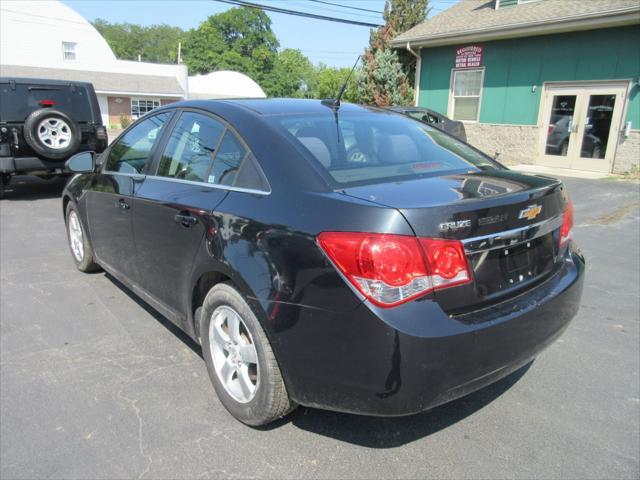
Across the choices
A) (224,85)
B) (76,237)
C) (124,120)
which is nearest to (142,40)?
(224,85)

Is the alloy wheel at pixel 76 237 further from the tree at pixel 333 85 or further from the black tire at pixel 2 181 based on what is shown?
the black tire at pixel 2 181

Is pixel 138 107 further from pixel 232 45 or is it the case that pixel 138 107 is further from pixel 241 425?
pixel 232 45

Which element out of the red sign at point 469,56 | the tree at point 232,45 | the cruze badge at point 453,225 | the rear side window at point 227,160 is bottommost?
the cruze badge at point 453,225

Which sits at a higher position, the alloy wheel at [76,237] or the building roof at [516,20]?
the building roof at [516,20]

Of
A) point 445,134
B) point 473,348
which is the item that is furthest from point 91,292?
point 473,348

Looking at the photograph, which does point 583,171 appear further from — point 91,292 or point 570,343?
point 91,292

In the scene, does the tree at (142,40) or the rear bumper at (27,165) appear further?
the tree at (142,40)

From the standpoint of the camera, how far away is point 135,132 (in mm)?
3889

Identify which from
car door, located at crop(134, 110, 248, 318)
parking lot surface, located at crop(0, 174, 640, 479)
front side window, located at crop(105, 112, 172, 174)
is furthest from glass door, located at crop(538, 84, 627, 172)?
car door, located at crop(134, 110, 248, 318)

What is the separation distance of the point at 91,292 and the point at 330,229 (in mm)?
3190

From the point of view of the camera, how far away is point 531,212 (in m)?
2.30

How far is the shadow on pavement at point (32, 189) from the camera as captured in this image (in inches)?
362

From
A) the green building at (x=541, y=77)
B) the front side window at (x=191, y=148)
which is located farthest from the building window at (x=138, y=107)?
the front side window at (x=191, y=148)

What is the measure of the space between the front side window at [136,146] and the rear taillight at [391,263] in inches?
79.8
